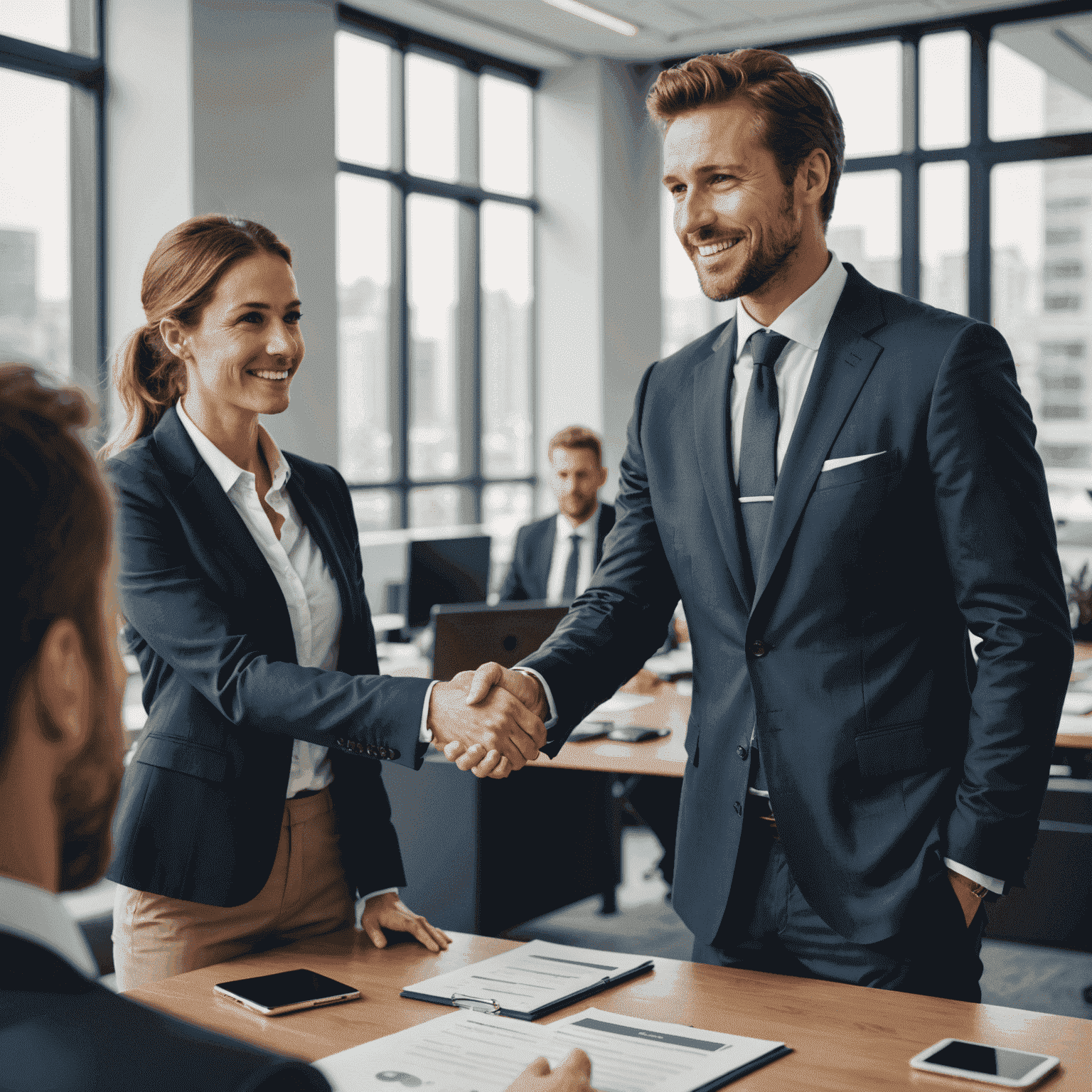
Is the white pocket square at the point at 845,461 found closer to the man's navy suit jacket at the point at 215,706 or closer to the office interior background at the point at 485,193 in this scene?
the man's navy suit jacket at the point at 215,706

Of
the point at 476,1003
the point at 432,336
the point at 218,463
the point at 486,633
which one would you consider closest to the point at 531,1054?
the point at 476,1003

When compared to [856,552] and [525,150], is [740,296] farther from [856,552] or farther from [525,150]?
[525,150]

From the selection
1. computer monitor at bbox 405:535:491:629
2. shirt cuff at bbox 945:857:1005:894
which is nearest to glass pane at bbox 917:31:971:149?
computer monitor at bbox 405:535:491:629

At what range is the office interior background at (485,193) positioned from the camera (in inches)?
219

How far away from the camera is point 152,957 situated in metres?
1.69

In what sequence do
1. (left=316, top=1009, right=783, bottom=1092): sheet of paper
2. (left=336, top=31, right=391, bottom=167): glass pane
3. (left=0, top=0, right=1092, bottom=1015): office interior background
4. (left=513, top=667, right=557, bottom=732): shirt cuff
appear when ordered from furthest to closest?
(left=336, top=31, right=391, bottom=167): glass pane < (left=0, top=0, right=1092, bottom=1015): office interior background < (left=513, top=667, right=557, bottom=732): shirt cuff < (left=316, top=1009, right=783, bottom=1092): sheet of paper

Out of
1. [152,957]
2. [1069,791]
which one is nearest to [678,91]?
[152,957]

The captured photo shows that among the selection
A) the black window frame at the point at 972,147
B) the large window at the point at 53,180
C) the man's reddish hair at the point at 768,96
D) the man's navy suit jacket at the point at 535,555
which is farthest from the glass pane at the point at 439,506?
the man's reddish hair at the point at 768,96

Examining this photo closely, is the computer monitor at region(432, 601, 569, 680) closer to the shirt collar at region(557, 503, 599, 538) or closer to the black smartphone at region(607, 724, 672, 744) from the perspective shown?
the black smartphone at region(607, 724, 672, 744)

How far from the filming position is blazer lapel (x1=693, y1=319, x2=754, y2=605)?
1721 millimetres

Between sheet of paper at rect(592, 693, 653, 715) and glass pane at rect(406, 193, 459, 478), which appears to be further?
glass pane at rect(406, 193, 459, 478)

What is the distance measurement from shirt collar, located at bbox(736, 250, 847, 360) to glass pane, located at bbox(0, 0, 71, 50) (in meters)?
Answer: 4.71

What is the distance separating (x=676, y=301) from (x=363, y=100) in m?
2.68

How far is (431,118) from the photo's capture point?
772cm
